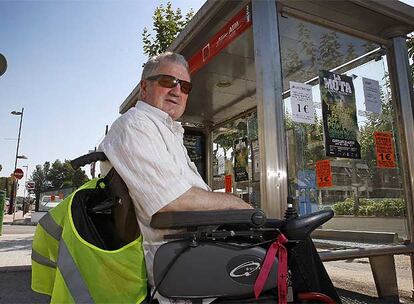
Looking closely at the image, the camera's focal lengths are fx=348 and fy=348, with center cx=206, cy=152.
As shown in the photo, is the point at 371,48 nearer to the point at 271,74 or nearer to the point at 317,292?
the point at 271,74

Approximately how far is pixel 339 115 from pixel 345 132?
185 mm

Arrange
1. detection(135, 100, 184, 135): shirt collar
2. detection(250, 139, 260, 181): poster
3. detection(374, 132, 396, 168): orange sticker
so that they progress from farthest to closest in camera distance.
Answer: detection(250, 139, 260, 181): poster, detection(374, 132, 396, 168): orange sticker, detection(135, 100, 184, 135): shirt collar

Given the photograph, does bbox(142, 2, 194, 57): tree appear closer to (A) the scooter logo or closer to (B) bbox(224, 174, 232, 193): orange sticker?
(B) bbox(224, 174, 232, 193): orange sticker

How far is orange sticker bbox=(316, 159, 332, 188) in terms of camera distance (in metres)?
3.42

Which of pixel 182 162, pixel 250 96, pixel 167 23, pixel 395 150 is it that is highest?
pixel 167 23

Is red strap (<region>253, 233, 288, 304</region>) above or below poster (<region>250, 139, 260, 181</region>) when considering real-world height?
below

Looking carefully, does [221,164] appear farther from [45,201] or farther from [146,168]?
[45,201]

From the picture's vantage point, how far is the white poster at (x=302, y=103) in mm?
3135

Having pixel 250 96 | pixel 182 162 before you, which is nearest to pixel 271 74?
pixel 182 162

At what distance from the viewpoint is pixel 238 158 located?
600 cm

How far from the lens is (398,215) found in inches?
143

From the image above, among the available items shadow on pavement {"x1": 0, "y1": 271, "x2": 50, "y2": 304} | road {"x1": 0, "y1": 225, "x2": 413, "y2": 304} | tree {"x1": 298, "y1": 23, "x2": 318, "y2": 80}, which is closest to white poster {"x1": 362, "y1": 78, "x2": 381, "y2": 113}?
tree {"x1": 298, "y1": 23, "x2": 318, "y2": 80}

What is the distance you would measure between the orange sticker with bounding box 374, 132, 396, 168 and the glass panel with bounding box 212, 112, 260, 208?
191cm

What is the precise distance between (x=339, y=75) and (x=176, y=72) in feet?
7.74
